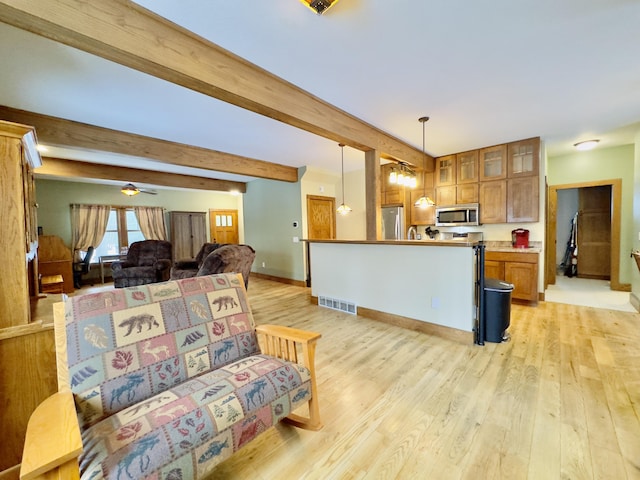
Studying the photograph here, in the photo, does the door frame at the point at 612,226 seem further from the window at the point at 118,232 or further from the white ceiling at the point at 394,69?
the window at the point at 118,232

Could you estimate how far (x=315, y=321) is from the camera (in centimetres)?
370

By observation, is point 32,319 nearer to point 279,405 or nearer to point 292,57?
point 279,405

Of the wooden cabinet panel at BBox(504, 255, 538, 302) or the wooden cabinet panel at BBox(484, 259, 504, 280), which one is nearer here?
the wooden cabinet panel at BBox(504, 255, 538, 302)

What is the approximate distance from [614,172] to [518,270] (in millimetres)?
2680

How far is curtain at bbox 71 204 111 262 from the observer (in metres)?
6.54

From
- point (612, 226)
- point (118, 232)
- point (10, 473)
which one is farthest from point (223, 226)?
point (612, 226)

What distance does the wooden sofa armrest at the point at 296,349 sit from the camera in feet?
5.42

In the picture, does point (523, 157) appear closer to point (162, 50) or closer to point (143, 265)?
point (162, 50)

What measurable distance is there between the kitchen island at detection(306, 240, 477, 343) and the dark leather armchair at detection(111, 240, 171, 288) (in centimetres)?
342

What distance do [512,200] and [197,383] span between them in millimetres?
4990

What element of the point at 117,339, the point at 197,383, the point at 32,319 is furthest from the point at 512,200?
the point at 32,319

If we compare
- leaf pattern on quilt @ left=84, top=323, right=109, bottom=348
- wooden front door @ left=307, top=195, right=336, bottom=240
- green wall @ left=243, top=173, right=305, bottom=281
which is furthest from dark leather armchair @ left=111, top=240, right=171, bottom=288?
leaf pattern on quilt @ left=84, top=323, right=109, bottom=348

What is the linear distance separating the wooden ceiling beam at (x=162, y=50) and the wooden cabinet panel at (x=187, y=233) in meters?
6.75

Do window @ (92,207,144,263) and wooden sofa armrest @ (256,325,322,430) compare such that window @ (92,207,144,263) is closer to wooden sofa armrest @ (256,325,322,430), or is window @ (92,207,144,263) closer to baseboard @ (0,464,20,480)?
baseboard @ (0,464,20,480)
